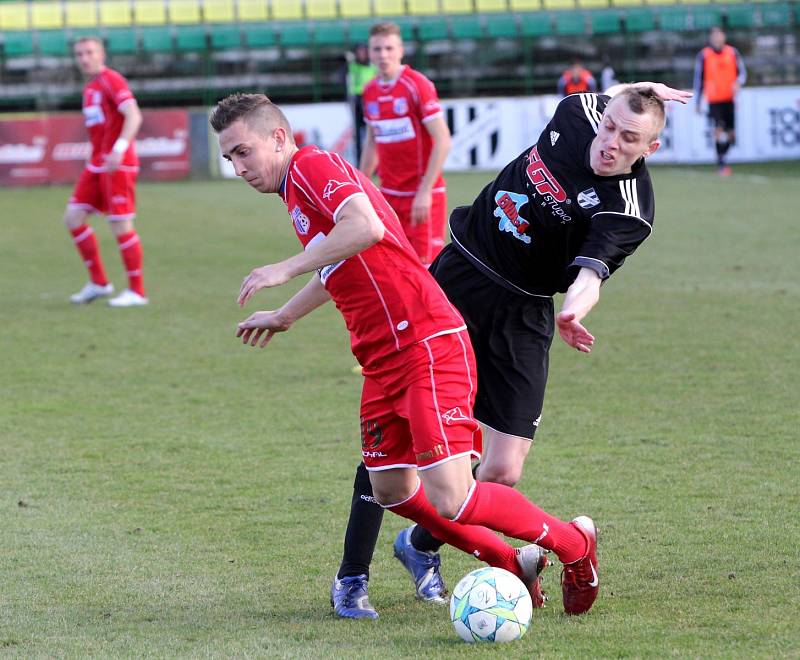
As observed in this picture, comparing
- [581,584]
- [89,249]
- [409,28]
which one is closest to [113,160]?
[89,249]

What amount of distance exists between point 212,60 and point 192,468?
74.0 feet

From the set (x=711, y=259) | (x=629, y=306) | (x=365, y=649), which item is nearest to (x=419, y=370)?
(x=365, y=649)

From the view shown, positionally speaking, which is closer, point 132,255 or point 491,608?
point 491,608

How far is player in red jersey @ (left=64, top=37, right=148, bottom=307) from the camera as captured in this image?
10727 mm

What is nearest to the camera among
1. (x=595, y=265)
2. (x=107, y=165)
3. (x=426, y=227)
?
(x=595, y=265)

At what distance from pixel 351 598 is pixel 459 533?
438 millimetres

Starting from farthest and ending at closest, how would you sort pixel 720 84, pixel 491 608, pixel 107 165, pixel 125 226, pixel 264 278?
pixel 720 84, pixel 125 226, pixel 107 165, pixel 491 608, pixel 264 278

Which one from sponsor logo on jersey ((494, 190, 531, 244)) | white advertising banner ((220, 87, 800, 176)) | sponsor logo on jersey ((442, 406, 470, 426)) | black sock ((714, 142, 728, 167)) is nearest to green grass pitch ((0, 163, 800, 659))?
sponsor logo on jersey ((442, 406, 470, 426))

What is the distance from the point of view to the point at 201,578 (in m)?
4.49

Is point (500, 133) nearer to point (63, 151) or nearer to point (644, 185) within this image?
point (63, 151)

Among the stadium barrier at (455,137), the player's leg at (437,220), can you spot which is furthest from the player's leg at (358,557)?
the stadium barrier at (455,137)

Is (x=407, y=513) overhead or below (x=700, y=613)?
overhead

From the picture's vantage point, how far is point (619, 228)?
13.1 feet

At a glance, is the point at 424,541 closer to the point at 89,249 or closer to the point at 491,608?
the point at 491,608
